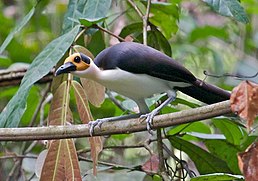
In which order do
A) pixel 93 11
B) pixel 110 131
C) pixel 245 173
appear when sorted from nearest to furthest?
pixel 245 173 < pixel 110 131 < pixel 93 11

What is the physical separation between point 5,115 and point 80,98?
18 cm

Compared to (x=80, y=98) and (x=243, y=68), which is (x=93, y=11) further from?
(x=243, y=68)

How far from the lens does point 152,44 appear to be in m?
1.66

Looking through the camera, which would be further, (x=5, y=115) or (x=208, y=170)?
(x=208, y=170)

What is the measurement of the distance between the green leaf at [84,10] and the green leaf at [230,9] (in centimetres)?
27

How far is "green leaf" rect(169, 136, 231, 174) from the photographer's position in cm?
153

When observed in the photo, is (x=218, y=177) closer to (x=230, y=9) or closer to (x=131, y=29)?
(x=230, y=9)

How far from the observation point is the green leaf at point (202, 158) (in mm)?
1534

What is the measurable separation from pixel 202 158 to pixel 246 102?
0.69 m

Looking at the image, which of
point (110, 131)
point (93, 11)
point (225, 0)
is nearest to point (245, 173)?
point (110, 131)

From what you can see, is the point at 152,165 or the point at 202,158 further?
the point at 202,158

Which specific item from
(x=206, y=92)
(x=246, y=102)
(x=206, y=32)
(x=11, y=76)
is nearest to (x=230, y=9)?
(x=206, y=92)

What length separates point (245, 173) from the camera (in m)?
0.89

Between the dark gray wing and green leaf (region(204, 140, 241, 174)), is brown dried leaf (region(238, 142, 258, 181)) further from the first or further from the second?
green leaf (region(204, 140, 241, 174))
